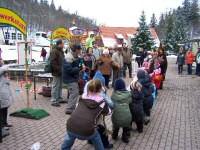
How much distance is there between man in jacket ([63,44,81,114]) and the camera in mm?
9391

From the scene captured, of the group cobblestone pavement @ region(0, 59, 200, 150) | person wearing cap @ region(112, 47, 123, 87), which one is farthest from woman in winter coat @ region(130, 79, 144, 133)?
person wearing cap @ region(112, 47, 123, 87)

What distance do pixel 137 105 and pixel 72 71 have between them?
92.5 inches

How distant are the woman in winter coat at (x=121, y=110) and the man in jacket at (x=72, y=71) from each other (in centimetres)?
254

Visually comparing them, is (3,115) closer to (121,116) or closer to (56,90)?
(121,116)

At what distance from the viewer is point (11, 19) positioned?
852cm

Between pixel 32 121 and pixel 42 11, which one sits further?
→ pixel 42 11

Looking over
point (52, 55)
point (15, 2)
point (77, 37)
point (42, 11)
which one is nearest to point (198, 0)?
point (42, 11)

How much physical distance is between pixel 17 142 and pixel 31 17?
69.5 m

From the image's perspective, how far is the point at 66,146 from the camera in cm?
588

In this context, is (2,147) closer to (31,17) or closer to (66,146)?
(66,146)

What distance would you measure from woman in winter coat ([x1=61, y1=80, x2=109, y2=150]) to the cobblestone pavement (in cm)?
109

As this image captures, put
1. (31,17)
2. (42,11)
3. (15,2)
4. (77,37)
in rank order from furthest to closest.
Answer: (42,11), (31,17), (15,2), (77,37)

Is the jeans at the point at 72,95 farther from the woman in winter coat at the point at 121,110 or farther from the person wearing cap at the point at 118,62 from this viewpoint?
the person wearing cap at the point at 118,62

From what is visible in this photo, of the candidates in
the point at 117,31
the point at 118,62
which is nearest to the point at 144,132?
the point at 118,62
